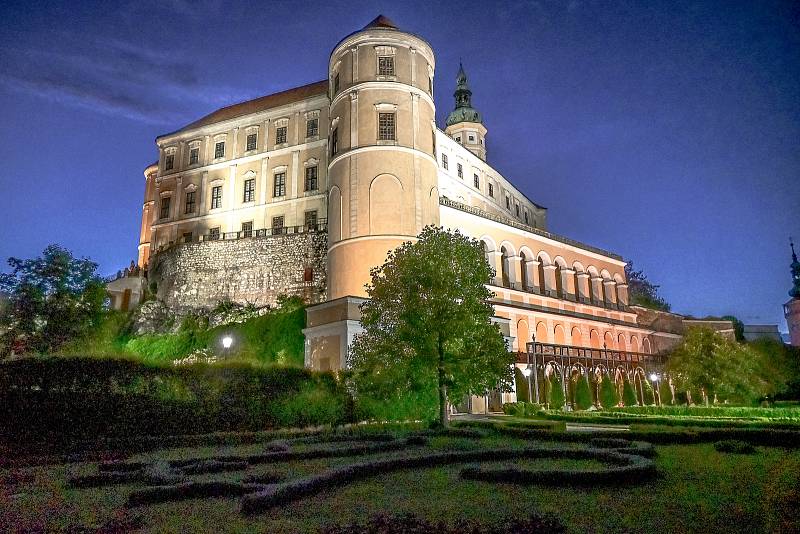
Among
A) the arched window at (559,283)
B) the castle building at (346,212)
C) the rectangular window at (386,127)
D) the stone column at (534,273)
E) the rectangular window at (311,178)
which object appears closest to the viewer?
the castle building at (346,212)

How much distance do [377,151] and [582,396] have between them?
69.4ft

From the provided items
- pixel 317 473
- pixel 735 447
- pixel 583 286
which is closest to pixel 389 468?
pixel 317 473

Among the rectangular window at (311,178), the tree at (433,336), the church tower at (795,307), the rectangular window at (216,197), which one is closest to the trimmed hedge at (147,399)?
the tree at (433,336)

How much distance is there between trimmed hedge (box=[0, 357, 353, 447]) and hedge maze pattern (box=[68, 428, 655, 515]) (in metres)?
4.98

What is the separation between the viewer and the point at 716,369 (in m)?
37.4

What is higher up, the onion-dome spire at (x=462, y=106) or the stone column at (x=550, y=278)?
the onion-dome spire at (x=462, y=106)

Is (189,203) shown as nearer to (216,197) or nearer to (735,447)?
(216,197)

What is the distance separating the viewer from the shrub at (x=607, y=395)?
116ft

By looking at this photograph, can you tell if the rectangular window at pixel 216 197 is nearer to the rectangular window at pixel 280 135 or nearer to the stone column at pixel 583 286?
the rectangular window at pixel 280 135

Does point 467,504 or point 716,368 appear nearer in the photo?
point 467,504

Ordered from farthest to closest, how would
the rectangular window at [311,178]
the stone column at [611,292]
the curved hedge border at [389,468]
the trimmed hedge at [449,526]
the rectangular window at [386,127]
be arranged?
the stone column at [611,292] → the rectangular window at [311,178] → the rectangular window at [386,127] → the curved hedge border at [389,468] → the trimmed hedge at [449,526]

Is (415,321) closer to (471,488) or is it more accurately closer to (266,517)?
(471,488)

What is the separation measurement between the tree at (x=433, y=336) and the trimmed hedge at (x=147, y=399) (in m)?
2.36

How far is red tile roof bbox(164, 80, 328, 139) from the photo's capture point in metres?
52.5
